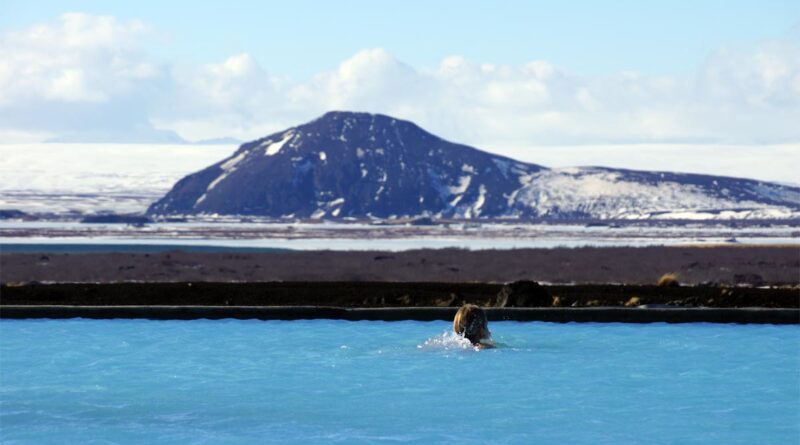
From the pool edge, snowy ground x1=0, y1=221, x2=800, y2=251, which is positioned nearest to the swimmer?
the pool edge

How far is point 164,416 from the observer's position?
15.0m

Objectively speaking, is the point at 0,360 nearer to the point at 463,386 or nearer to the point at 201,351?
the point at 201,351

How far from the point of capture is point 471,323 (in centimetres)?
1941

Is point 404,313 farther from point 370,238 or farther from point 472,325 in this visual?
point 370,238

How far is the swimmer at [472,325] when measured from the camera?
19391mm

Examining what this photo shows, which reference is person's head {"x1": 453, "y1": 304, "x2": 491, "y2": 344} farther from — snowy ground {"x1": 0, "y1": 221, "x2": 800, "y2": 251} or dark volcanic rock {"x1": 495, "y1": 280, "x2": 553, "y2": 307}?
snowy ground {"x1": 0, "y1": 221, "x2": 800, "y2": 251}

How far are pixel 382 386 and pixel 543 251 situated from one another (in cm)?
3703

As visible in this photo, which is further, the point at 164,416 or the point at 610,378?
the point at 610,378

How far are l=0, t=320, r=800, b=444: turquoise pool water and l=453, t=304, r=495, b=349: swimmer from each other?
0.24m

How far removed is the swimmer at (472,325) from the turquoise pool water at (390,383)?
0.24m

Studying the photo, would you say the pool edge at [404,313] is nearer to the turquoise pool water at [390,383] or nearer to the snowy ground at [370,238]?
the turquoise pool water at [390,383]

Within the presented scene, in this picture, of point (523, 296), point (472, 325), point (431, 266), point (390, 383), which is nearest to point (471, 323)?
point (472, 325)

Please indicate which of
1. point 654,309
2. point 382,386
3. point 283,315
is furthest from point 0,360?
point 654,309

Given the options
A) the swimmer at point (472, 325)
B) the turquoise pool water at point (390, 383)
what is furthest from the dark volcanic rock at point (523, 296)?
the swimmer at point (472, 325)
